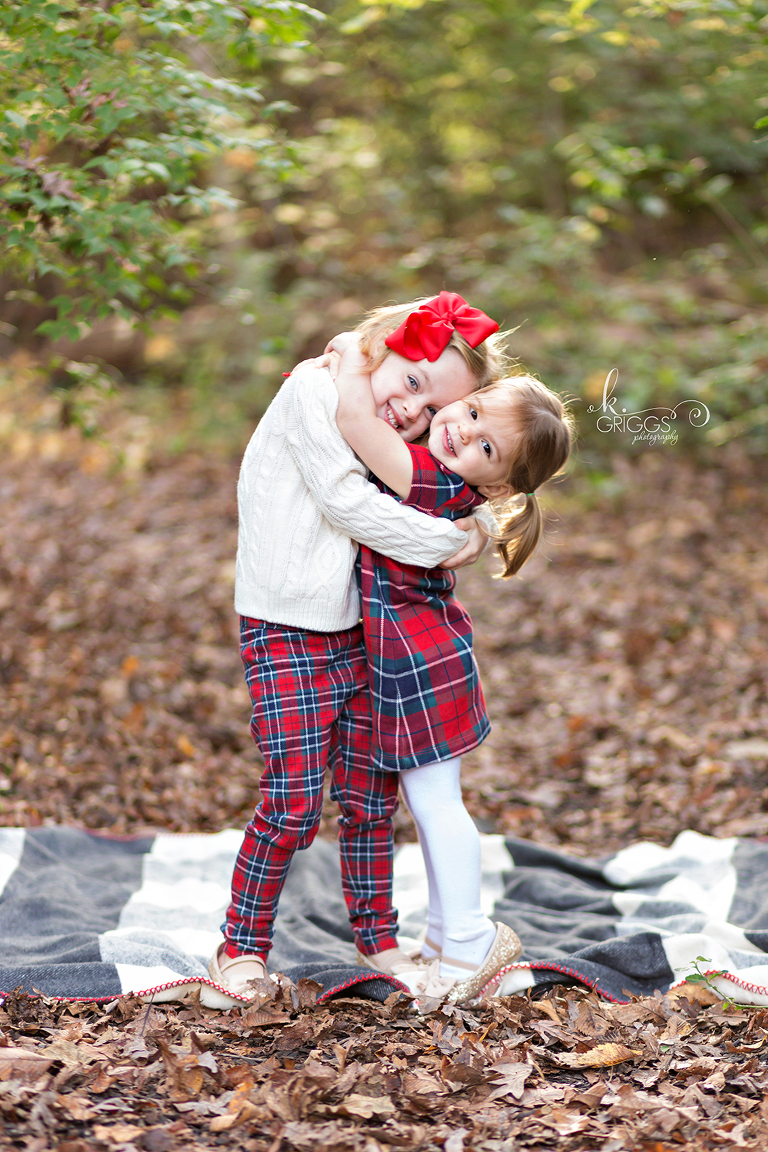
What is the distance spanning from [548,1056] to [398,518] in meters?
1.21

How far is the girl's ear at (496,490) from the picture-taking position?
231 centimetres

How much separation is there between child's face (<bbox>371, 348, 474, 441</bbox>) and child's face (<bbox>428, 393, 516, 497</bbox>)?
0.03 meters

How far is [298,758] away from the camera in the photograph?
7.51 ft

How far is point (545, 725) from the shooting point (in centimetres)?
443

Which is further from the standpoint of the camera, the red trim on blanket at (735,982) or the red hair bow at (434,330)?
the red trim on blanket at (735,982)

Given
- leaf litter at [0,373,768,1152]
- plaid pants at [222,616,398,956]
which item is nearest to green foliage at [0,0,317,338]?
leaf litter at [0,373,768,1152]

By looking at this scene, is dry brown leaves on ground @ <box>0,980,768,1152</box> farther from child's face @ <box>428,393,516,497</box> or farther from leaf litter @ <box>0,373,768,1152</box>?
child's face @ <box>428,393,516,497</box>

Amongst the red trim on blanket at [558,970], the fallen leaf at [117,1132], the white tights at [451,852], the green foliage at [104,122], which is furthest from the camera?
the green foliage at [104,122]

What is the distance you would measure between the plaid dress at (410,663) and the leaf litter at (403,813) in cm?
62

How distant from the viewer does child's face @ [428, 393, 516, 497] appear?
218 cm

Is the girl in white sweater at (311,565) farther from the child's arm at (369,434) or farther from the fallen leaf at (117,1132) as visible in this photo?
the fallen leaf at (117,1132)

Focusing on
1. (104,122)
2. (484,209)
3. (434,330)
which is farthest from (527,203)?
(434,330)

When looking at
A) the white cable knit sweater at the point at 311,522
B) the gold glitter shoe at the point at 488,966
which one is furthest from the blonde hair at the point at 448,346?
the gold glitter shoe at the point at 488,966

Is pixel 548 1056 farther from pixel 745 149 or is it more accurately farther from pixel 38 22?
pixel 745 149
